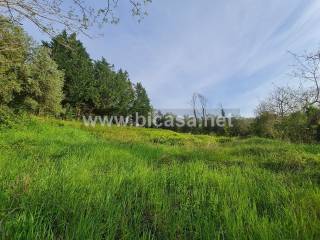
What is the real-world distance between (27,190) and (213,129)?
187ft

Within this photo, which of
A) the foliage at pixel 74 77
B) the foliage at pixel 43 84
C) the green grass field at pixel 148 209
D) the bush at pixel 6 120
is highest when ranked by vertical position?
the foliage at pixel 74 77

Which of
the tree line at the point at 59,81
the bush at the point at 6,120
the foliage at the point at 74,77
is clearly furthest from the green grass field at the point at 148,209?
the foliage at the point at 74,77

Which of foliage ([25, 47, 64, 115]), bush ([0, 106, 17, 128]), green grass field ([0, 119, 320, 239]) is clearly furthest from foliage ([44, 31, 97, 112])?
green grass field ([0, 119, 320, 239])

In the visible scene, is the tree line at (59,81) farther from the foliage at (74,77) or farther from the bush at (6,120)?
the bush at (6,120)

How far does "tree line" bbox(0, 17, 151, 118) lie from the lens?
6.79 metres

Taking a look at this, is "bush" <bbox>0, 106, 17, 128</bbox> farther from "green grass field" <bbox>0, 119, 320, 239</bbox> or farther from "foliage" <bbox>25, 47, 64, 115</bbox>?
"foliage" <bbox>25, 47, 64, 115</bbox>

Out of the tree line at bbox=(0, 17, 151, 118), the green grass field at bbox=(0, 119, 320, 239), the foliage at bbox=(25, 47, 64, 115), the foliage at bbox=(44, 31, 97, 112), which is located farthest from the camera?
the foliage at bbox=(44, 31, 97, 112)

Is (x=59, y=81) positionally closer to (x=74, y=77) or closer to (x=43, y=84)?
(x=43, y=84)

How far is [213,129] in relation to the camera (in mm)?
58938

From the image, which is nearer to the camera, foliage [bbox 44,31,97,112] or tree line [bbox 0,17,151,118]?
tree line [bbox 0,17,151,118]

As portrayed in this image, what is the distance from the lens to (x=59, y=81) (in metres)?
32.7

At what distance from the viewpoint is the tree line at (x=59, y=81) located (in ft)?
22.3

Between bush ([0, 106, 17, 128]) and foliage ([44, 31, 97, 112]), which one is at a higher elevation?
foliage ([44, 31, 97, 112])

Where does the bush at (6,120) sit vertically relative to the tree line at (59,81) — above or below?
below
